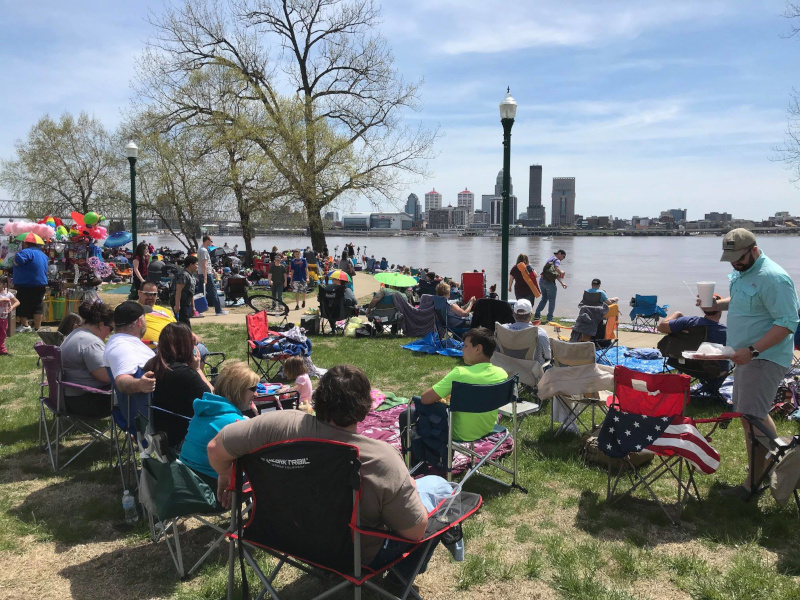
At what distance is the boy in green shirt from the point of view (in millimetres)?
3877

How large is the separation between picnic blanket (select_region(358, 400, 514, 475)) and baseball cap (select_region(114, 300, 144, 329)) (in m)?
1.92

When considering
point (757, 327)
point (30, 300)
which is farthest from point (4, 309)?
point (757, 327)

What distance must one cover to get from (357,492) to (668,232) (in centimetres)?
17501

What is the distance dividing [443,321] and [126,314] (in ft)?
19.4

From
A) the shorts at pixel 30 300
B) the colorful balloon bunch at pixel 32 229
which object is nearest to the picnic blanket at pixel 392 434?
the shorts at pixel 30 300

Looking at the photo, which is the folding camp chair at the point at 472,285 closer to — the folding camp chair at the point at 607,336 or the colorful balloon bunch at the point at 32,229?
the folding camp chair at the point at 607,336

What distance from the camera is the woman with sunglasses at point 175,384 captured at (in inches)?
143

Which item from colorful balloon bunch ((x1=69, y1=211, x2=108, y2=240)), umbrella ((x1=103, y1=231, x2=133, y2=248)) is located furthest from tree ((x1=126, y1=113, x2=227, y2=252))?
colorful balloon bunch ((x1=69, y1=211, x2=108, y2=240))

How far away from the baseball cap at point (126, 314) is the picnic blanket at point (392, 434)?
1925 millimetres

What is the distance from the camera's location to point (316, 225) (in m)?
23.7

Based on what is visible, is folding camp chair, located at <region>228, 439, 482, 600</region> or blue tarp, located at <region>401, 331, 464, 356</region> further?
blue tarp, located at <region>401, 331, 464, 356</region>

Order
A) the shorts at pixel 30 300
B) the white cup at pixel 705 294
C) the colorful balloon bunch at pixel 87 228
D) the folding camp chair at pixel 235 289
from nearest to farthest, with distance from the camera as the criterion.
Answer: the white cup at pixel 705 294 < the shorts at pixel 30 300 < the colorful balloon bunch at pixel 87 228 < the folding camp chair at pixel 235 289

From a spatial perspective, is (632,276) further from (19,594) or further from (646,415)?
(19,594)

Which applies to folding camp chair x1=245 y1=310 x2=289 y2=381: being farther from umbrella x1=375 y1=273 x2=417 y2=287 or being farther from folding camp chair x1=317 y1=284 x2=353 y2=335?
umbrella x1=375 y1=273 x2=417 y2=287
